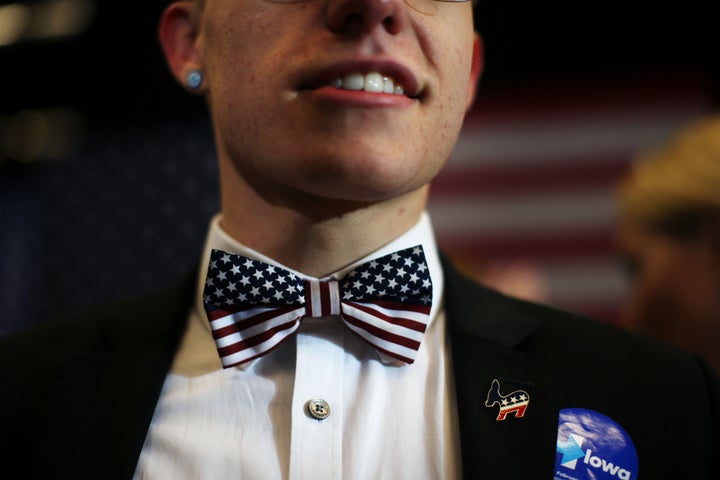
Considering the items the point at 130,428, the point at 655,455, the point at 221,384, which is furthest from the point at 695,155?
the point at 130,428

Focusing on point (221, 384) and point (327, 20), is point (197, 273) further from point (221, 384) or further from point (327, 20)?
point (327, 20)

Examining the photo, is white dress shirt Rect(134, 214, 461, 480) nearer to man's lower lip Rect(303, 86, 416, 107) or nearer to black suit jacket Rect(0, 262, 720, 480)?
black suit jacket Rect(0, 262, 720, 480)

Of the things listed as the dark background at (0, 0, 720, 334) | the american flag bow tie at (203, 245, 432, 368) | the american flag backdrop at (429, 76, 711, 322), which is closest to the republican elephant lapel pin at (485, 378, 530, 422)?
the american flag bow tie at (203, 245, 432, 368)

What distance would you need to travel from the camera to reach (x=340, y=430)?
1.08 metres

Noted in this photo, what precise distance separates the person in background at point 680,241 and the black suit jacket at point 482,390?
77 centimetres

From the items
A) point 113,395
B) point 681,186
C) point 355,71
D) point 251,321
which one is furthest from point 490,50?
point 113,395

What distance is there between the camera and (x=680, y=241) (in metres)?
2.00

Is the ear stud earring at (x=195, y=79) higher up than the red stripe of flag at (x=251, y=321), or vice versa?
the ear stud earring at (x=195, y=79)

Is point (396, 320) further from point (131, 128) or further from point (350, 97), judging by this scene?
point (131, 128)

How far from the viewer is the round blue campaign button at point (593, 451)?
1078 mm

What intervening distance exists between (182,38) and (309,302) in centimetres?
59

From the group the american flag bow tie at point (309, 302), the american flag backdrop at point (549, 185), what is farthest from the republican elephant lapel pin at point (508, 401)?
the american flag backdrop at point (549, 185)

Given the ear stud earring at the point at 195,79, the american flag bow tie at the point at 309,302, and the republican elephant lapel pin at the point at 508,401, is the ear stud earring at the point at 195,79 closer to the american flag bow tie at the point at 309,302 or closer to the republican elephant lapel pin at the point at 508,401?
the american flag bow tie at the point at 309,302

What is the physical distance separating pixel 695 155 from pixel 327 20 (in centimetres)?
128
